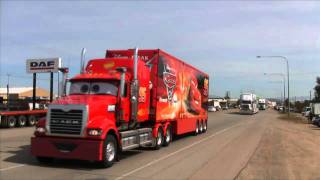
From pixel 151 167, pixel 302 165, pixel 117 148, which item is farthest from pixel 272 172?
pixel 117 148

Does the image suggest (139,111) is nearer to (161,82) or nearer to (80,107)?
(161,82)

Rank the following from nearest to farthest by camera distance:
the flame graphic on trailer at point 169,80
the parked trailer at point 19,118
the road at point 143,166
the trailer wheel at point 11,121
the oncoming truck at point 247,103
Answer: the road at point 143,166 → the flame graphic on trailer at point 169,80 → the parked trailer at point 19,118 → the trailer wheel at point 11,121 → the oncoming truck at point 247,103

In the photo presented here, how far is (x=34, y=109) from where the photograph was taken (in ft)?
127

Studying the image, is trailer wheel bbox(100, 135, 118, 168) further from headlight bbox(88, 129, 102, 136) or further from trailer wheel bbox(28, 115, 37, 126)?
trailer wheel bbox(28, 115, 37, 126)

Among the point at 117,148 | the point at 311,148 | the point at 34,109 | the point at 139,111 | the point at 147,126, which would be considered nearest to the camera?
the point at 117,148

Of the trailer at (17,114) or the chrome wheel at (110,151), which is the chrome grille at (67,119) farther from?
the trailer at (17,114)

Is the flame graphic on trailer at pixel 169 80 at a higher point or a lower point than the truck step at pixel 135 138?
higher

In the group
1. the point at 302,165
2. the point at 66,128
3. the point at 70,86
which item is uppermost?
the point at 70,86

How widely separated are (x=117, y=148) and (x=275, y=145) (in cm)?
967

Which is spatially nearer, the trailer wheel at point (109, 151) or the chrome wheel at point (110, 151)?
the trailer wheel at point (109, 151)

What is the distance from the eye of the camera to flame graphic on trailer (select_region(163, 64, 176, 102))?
20.8 metres

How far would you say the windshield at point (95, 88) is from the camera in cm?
1525

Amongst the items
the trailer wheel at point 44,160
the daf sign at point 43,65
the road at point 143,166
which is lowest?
the road at point 143,166

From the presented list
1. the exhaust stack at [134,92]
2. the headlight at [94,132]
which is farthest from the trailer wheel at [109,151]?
the exhaust stack at [134,92]
